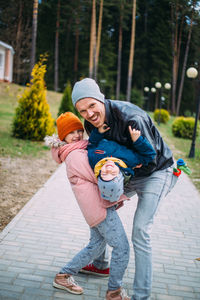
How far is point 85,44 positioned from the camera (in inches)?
1570

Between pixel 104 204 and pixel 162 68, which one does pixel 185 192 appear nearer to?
pixel 104 204

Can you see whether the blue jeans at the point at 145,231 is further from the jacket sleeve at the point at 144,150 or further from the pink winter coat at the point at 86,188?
the jacket sleeve at the point at 144,150

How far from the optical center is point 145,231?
2492mm

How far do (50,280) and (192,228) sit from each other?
2.62 m

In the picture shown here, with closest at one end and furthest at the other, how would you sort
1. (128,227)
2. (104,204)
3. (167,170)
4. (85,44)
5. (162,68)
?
(104,204) < (167,170) < (128,227) < (85,44) < (162,68)

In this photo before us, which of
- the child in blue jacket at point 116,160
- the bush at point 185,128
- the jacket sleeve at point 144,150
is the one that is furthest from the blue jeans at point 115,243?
the bush at point 185,128

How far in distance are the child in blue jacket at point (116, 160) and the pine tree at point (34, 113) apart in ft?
28.6

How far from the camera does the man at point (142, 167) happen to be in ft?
7.88

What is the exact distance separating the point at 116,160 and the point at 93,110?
17.7 inches

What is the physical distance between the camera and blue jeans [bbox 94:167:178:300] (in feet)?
8.20

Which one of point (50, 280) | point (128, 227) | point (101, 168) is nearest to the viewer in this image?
point (101, 168)

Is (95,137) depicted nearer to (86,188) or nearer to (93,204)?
(86,188)

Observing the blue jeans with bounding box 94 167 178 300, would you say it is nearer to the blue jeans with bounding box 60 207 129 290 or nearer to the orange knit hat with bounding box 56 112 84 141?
the blue jeans with bounding box 60 207 129 290

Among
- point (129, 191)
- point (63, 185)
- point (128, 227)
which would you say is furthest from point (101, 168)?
point (63, 185)
